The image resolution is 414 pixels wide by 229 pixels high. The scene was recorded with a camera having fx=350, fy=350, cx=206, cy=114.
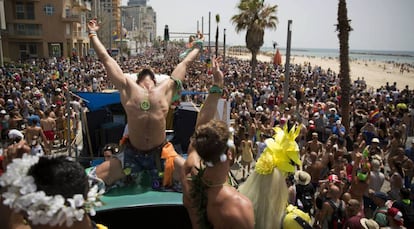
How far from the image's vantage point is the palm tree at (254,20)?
22.2 metres

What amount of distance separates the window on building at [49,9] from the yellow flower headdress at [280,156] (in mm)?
44560

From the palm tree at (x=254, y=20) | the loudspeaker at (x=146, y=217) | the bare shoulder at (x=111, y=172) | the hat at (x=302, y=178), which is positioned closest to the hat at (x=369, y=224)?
the hat at (x=302, y=178)

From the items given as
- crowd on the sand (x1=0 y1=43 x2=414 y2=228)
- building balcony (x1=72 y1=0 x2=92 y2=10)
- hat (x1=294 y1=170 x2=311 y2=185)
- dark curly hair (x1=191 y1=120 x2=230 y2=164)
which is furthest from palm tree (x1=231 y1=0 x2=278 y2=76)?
building balcony (x1=72 y1=0 x2=92 y2=10)

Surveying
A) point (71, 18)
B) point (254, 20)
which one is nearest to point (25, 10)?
point (71, 18)

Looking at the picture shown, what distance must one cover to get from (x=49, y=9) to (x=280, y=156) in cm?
4480

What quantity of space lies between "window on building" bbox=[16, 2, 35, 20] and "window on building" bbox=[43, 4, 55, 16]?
1376mm

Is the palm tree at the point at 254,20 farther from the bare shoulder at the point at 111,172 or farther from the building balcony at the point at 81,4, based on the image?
the building balcony at the point at 81,4

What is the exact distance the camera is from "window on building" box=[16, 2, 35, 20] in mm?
39562

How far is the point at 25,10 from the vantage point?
39.9 meters

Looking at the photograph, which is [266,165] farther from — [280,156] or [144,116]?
[144,116]

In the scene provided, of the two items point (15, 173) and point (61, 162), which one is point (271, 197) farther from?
point (15, 173)

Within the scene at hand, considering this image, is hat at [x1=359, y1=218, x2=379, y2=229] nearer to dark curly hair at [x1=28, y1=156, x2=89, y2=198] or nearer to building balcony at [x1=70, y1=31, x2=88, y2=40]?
dark curly hair at [x1=28, y1=156, x2=89, y2=198]

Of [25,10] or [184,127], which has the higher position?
[25,10]

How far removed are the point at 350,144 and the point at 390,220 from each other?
15.4 feet
